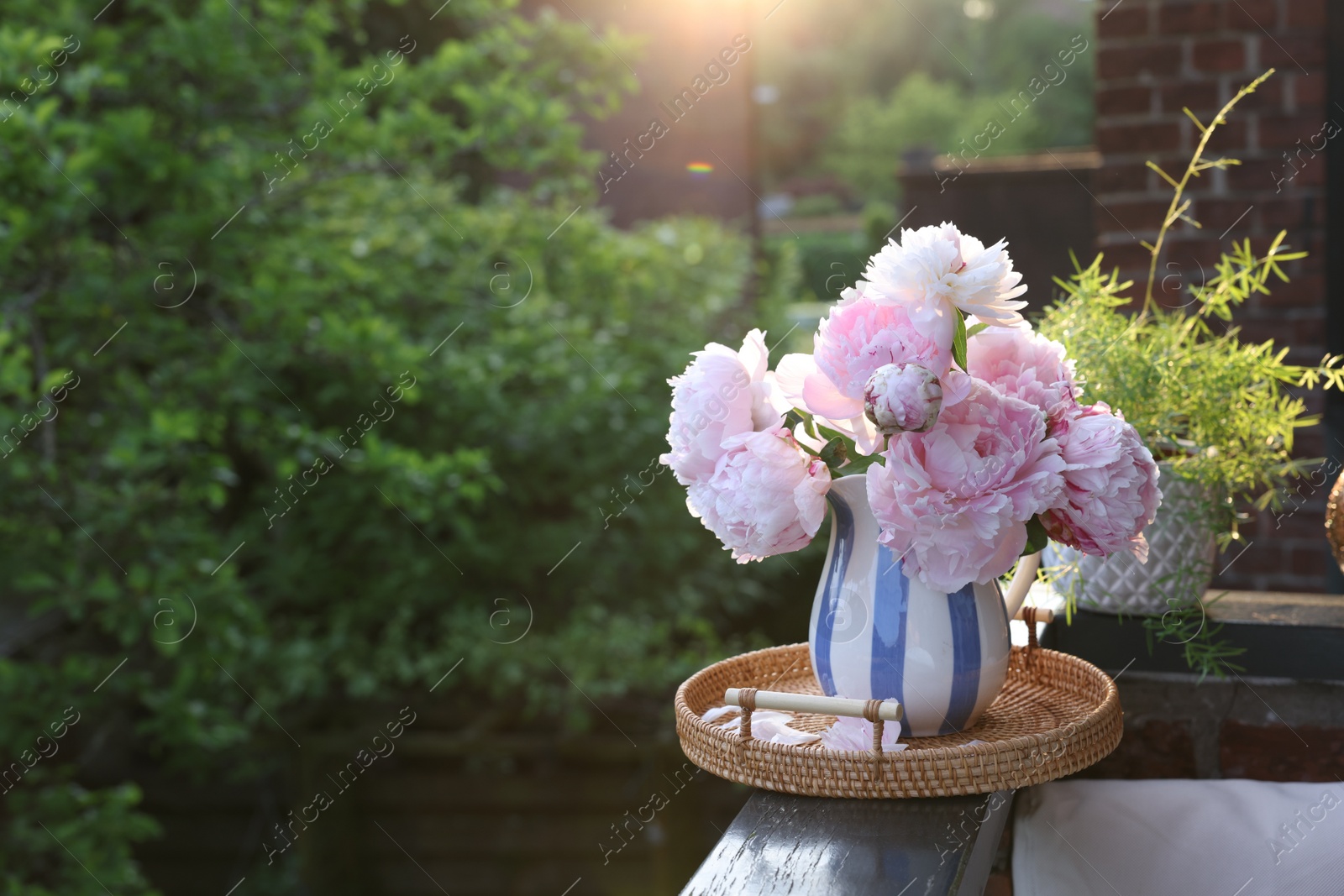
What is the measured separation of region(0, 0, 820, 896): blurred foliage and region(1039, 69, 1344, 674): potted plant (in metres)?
1.32

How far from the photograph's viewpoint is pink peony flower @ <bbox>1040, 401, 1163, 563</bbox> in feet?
2.58

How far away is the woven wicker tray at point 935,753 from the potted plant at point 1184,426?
19 centimetres

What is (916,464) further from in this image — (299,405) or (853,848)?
(299,405)

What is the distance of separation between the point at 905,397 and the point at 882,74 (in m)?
23.4

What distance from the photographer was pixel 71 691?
2148 millimetres

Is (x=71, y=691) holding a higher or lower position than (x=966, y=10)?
higher

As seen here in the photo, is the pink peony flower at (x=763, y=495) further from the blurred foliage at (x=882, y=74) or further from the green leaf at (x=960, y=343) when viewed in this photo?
the blurred foliage at (x=882, y=74)

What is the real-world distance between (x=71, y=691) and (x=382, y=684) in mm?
778

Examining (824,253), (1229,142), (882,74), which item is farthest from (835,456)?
(882,74)

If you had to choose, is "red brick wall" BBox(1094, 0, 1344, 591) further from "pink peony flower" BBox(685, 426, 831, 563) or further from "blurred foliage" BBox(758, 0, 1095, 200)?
"blurred foliage" BBox(758, 0, 1095, 200)

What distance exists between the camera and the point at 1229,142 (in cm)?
209

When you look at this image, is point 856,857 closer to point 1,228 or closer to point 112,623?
point 112,623

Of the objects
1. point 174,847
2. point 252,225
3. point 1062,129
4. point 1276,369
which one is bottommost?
point 1062,129

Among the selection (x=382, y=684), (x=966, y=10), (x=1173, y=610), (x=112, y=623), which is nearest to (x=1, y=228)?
(x=112, y=623)
